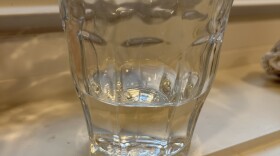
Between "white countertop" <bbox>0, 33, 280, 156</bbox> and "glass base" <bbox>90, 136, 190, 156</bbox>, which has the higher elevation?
"glass base" <bbox>90, 136, 190, 156</bbox>

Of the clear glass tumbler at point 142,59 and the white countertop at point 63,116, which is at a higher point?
the clear glass tumbler at point 142,59

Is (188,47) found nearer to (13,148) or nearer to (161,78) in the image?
(161,78)

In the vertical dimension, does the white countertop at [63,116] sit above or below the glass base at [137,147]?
below

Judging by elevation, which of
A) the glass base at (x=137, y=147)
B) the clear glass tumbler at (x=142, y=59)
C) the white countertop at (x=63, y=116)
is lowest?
the white countertop at (x=63, y=116)

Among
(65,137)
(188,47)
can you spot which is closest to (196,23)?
(188,47)
